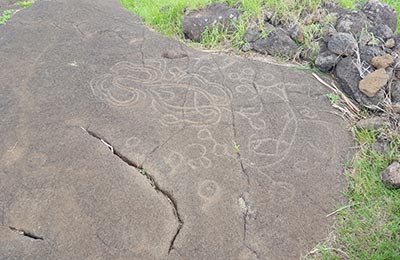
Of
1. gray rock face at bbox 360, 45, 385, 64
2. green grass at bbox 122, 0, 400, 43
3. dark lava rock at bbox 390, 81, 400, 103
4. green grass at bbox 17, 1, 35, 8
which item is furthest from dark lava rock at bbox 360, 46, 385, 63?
green grass at bbox 17, 1, 35, 8

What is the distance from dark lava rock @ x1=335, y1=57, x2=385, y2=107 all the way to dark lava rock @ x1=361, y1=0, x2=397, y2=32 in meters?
0.92

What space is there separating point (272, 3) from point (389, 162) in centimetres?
219

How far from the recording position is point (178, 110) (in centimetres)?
295

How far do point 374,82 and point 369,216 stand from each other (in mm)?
1157

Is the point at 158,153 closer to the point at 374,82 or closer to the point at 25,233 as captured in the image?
the point at 25,233

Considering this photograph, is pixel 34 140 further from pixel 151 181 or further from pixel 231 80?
pixel 231 80

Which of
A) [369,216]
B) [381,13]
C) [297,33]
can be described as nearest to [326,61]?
[297,33]

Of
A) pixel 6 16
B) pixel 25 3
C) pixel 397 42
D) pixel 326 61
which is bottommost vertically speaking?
pixel 25 3

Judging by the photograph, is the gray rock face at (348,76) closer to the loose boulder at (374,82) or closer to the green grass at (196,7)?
the loose boulder at (374,82)

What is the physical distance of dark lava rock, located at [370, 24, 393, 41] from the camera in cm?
359

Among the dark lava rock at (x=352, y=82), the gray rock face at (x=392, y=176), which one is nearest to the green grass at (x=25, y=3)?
the dark lava rock at (x=352, y=82)

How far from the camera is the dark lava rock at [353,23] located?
11.9 feet

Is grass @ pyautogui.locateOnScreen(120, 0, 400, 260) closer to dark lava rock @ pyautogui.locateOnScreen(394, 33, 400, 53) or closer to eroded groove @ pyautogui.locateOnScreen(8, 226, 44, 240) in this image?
dark lava rock @ pyautogui.locateOnScreen(394, 33, 400, 53)

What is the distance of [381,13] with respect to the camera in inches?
154
